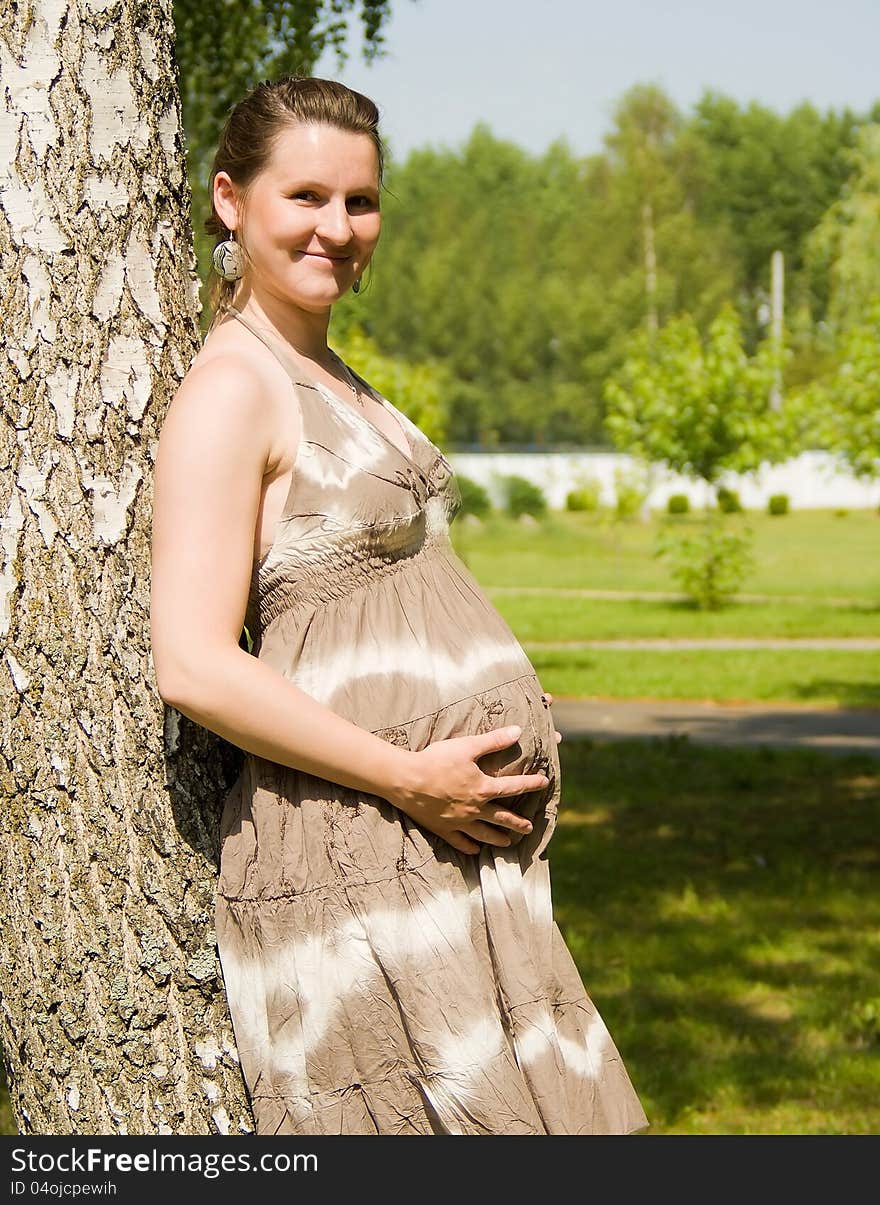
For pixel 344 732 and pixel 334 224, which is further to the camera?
pixel 334 224

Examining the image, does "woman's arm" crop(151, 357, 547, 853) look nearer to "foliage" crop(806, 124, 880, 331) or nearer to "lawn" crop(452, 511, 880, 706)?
"lawn" crop(452, 511, 880, 706)

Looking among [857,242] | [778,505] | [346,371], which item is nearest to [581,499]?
[778,505]

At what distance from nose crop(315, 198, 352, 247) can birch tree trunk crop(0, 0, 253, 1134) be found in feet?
1.25

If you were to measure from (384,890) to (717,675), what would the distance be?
11.7 m

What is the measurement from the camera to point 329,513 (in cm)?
208

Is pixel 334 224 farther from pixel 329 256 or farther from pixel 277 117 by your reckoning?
pixel 277 117

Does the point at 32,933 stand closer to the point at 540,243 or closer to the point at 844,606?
the point at 844,606

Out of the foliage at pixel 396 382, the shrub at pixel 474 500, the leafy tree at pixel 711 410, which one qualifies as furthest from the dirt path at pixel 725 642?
the shrub at pixel 474 500

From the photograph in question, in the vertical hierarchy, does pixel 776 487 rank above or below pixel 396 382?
below

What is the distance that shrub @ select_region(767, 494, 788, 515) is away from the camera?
41000 mm

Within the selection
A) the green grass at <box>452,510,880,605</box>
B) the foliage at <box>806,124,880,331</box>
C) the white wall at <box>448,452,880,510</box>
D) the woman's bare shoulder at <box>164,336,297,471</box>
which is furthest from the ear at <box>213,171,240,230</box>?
the foliage at <box>806,124,880,331</box>

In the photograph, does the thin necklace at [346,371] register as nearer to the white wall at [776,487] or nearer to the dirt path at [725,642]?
the dirt path at [725,642]

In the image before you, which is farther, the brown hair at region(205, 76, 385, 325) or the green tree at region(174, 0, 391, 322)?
the green tree at region(174, 0, 391, 322)

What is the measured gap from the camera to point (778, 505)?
4100 cm
